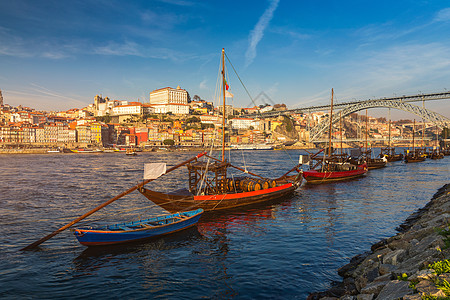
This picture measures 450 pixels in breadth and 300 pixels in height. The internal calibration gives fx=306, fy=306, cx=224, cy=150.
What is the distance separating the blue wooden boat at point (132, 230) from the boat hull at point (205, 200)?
276 cm

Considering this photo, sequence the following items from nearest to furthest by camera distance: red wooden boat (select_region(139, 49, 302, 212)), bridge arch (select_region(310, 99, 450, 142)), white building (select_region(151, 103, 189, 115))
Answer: red wooden boat (select_region(139, 49, 302, 212)) < bridge arch (select_region(310, 99, 450, 142)) < white building (select_region(151, 103, 189, 115))

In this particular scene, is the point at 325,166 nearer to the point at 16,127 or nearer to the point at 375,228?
the point at 375,228

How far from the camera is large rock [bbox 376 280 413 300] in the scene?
6.04 meters

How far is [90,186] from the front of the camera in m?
34.0

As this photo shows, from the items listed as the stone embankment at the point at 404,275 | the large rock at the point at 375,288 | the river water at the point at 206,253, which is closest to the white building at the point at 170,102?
the river water at the point at 206,253

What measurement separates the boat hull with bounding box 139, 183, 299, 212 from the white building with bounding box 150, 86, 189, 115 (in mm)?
167757

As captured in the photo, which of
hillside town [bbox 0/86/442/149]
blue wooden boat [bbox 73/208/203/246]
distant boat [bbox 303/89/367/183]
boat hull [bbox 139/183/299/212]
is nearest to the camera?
blue wooden boat [bbox 73/208/203/246]

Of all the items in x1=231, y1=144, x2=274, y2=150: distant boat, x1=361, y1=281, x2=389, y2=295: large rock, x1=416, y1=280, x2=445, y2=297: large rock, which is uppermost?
x1=231, y1=144, x2=274, y2=150: distant boat

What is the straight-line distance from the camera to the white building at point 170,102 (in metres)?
186

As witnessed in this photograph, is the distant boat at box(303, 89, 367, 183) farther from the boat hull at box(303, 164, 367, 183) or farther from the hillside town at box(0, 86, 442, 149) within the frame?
the hillside town at box(0, 86, 442, 149)

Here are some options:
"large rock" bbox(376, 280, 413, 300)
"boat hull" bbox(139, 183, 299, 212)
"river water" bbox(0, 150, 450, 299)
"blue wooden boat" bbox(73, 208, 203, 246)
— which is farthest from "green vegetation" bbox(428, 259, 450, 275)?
"boat hull" bbox(139, 183, 299, 212)

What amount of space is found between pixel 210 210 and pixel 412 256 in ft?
45.7

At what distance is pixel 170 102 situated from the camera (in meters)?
192

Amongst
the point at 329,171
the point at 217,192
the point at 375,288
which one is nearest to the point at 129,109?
the point at 329,171
